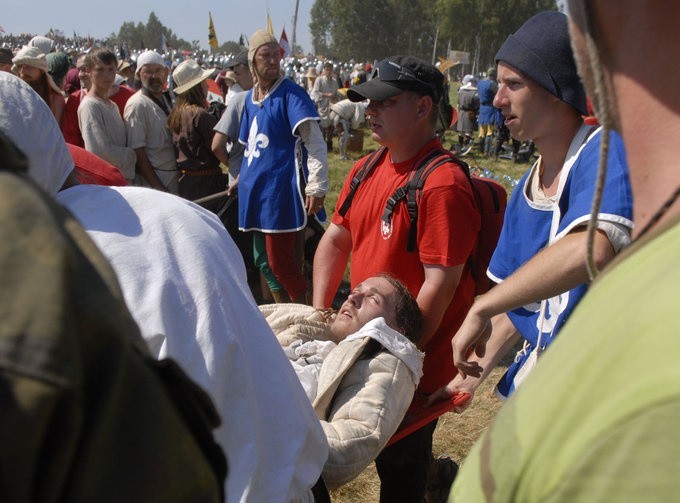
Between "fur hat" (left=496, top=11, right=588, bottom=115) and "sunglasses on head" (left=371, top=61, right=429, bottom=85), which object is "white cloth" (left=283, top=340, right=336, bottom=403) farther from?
"fur hat" (left=496, top=11, right=588, bottom=115)

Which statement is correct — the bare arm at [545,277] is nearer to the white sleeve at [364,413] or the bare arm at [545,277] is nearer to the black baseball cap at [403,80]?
the white sleeve at [364,413]

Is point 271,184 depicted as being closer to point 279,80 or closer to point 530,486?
point 279,80

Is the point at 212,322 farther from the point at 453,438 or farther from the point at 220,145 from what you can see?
the point at 220,145

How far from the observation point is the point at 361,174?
2857 mm

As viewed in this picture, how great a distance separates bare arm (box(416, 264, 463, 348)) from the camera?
246 centimetres

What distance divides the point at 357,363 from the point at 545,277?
747 millimetres

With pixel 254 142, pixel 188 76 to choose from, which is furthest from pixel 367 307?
pixel 188 76

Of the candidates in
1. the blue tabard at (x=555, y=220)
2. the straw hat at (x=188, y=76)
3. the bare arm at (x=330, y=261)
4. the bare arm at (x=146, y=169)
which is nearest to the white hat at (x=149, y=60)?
the straw hat at (x=188, y=76)

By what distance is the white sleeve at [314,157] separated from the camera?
448 centimetres

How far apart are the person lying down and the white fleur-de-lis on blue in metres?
2.08

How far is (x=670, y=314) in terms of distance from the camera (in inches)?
20.7

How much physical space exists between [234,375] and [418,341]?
143cm

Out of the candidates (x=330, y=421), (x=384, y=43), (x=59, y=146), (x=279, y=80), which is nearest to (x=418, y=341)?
(x=330, y=421)

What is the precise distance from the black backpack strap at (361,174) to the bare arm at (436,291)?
526 mm
